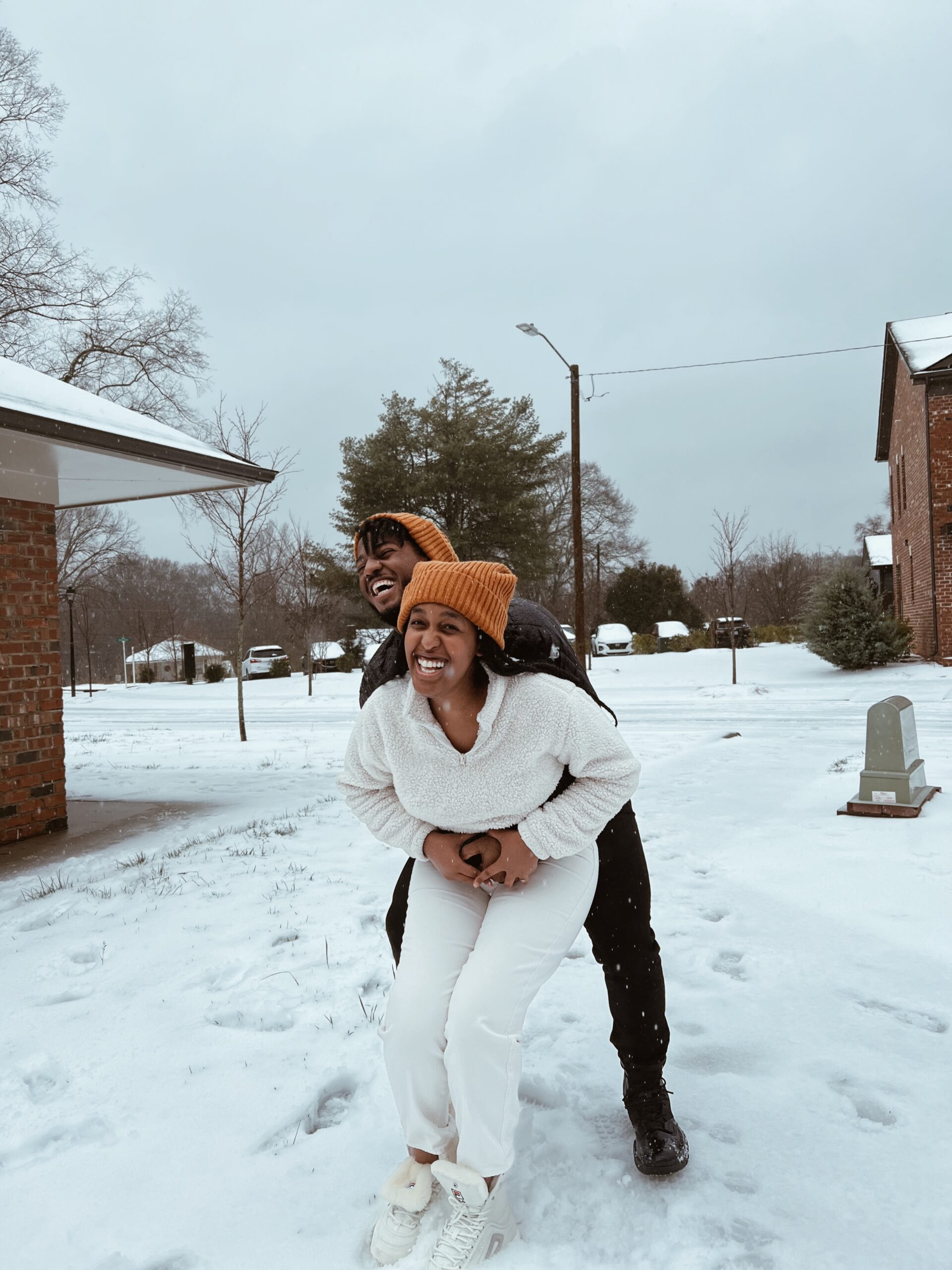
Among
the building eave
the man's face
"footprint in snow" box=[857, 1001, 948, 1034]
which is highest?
the building eave

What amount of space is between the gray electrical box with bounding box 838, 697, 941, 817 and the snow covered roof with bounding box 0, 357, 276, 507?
4.93 metres

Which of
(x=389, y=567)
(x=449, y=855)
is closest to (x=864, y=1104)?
(x=449, y=855)

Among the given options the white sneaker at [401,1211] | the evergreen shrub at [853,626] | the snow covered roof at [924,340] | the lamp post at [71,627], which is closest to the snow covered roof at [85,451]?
the white sneaker at [401,1211]

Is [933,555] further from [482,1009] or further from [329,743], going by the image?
[482,1009]

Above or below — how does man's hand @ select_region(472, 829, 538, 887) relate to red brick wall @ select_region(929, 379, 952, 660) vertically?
below

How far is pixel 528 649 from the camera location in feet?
6.84

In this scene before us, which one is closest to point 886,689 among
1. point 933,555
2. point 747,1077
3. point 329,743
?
point 933,555

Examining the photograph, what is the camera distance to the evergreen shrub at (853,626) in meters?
19.6

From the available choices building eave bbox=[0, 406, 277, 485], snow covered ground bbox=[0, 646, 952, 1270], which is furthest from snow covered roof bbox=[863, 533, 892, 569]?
building eave bbox=[0, 406, 277, 485]

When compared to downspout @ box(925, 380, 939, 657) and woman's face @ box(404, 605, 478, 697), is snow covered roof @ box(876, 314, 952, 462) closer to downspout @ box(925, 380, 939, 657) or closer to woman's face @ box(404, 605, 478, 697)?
downspout @ box(925, 380, 939, 657)

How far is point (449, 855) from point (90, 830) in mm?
5158

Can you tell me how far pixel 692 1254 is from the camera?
186cm

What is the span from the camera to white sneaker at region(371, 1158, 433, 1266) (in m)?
1.87

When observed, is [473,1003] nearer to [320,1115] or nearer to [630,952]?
[630,952]
